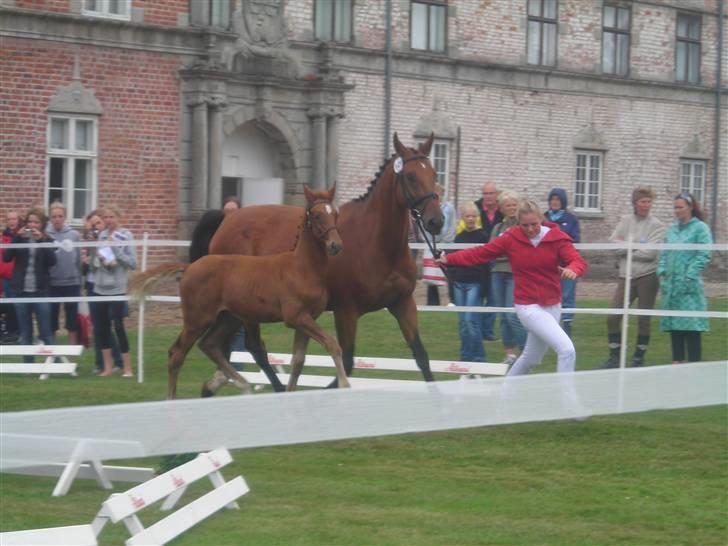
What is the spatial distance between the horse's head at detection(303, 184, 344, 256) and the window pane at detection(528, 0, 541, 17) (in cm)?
2490

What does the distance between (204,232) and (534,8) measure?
76.5 feet

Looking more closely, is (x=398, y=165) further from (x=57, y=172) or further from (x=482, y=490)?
(x=57, y=172)

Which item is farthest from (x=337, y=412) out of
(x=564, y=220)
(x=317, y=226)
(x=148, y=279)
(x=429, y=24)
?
(x=429, y=24)

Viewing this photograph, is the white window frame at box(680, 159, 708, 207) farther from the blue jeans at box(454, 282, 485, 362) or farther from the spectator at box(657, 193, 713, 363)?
the spectator at box(657, 193, 713, 363)

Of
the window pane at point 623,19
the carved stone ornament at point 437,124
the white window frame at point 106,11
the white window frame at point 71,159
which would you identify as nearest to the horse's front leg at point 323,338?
the white window frame at point 71,159

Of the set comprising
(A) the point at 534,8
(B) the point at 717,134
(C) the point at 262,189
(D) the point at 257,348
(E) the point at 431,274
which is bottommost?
(D) the point at 257,348

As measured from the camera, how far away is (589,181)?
121 feet

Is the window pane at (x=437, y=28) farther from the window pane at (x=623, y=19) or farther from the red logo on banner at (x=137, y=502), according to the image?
the red logo on banner at (x=137, y=502)

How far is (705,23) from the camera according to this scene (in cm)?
3906

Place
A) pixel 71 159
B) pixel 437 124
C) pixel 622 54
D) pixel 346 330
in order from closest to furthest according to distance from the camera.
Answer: pixel 346 330
pixel 71 159
pixel 437 124
pixel 622 54

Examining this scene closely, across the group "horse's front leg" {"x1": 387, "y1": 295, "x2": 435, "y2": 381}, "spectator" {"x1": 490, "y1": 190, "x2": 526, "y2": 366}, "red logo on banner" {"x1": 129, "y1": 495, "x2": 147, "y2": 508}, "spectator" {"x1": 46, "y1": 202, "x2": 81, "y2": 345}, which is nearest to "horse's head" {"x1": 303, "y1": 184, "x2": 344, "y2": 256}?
"horse's front leg" {"x1": 387, "y1": 295, "x2": 435, "y2": 381}

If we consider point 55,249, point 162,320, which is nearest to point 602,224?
point 162,320

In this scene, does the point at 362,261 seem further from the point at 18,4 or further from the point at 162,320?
the point at 18,4

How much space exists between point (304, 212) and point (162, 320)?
8091 millimetres
